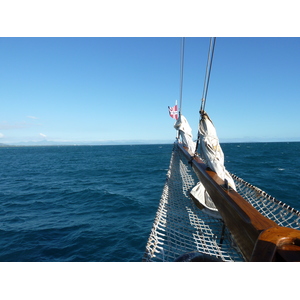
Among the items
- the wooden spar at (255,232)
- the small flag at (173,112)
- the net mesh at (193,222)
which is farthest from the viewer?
the small flag at (173,112)

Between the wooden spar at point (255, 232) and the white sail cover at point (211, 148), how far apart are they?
2.20ft

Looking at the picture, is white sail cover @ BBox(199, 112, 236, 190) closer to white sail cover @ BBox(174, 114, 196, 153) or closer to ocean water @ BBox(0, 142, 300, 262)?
ocean water @ BBox(0, 142, 300, 262)

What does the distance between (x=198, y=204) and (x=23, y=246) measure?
5.58m

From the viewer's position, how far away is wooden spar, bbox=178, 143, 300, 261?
4.33 ft

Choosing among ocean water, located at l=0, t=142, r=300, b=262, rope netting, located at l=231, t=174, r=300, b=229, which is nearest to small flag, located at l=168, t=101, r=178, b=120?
ocean water, located at l=0, t=142, r=300, b=262

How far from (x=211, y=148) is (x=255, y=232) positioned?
6.78ft

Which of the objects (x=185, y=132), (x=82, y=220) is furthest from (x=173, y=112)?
(x=82, y=220)

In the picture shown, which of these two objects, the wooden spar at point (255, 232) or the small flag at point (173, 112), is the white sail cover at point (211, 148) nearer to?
the wooden spar at point (255, 232)

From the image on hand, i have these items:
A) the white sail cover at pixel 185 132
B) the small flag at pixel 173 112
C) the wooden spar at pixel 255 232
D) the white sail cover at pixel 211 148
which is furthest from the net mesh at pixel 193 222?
the small flag at pixel 173 112

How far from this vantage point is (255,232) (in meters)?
1.61

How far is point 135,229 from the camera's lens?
23.3 feet

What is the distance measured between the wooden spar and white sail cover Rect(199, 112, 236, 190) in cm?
67

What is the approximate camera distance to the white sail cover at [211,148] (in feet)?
11.1
